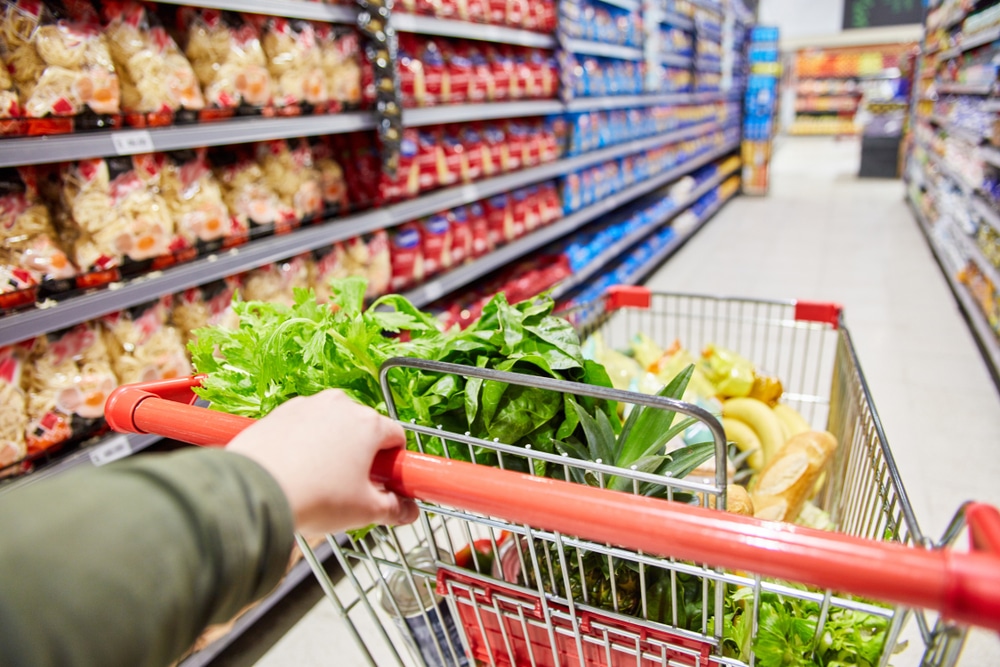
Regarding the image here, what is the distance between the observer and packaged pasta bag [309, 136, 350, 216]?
2.26 meters

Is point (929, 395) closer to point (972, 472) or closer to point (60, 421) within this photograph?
point (972, 472)

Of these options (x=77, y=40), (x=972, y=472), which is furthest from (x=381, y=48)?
(x=972, y=472)

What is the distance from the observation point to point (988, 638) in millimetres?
1624

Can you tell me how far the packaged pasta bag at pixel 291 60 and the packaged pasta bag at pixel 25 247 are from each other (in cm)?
73

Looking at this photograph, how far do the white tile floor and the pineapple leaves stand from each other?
26.1 inches

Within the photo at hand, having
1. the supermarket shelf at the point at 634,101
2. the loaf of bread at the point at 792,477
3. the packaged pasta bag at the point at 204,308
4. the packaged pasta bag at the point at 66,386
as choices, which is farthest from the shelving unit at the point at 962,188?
the packaged pasta bag at the point at 66,386

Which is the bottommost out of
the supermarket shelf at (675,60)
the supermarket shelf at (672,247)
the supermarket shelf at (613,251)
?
the supermarket shelf at (672,247)

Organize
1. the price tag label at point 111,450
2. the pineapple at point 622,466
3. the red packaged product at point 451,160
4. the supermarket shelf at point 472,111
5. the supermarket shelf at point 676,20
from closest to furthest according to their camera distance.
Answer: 1. the pineapple at point 622,466
2. the price tag label at point 111,450
3. the supermarket shelf at point 472,111
4. the red packaged product at point 451,160
5. the supermarket shelf at point 676,20

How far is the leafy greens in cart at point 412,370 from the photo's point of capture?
3.14 ft

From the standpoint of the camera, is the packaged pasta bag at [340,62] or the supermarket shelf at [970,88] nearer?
the packaged pasta bag at [340,62]

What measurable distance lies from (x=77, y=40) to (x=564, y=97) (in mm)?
2652

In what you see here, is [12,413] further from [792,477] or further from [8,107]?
[792,477]

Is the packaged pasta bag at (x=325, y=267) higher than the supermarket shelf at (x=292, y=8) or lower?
lower

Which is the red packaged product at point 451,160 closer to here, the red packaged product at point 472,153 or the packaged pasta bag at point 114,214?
the red packaged product at point 472,153
